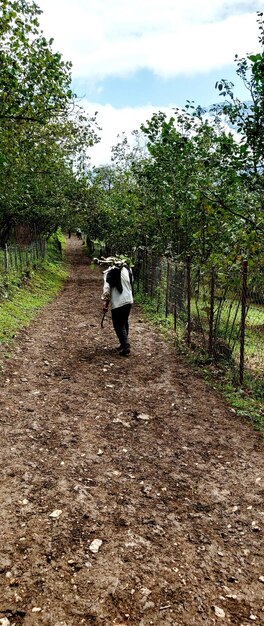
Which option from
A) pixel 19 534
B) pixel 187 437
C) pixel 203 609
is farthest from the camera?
pixel 187 437

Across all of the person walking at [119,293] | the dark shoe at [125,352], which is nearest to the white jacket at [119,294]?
the person walking at [119,293]

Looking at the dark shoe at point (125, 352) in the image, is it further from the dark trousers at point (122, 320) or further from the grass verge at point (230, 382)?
the grass verge at point (230, 382)

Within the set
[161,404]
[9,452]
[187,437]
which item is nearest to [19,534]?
[9,452]

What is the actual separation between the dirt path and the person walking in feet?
4.88

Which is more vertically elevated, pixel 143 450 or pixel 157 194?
pixel 157 194

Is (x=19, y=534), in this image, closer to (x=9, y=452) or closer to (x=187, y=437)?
(x=9, y=452)

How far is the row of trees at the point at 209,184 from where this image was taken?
19.6ft

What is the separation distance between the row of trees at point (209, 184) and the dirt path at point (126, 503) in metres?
2.63

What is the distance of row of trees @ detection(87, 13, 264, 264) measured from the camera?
19.6ft

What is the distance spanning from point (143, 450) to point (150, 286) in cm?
1189

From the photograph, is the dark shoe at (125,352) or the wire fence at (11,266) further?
the wire fence at (11,266)

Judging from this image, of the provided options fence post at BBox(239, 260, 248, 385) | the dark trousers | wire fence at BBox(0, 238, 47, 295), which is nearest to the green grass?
wire fence at BBox(0, 238, 47, 295)

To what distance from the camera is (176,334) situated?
10969 millimetres

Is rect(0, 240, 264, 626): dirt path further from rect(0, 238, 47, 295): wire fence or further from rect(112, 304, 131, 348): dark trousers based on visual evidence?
rect(0, 238, 47, 295): wire fence
